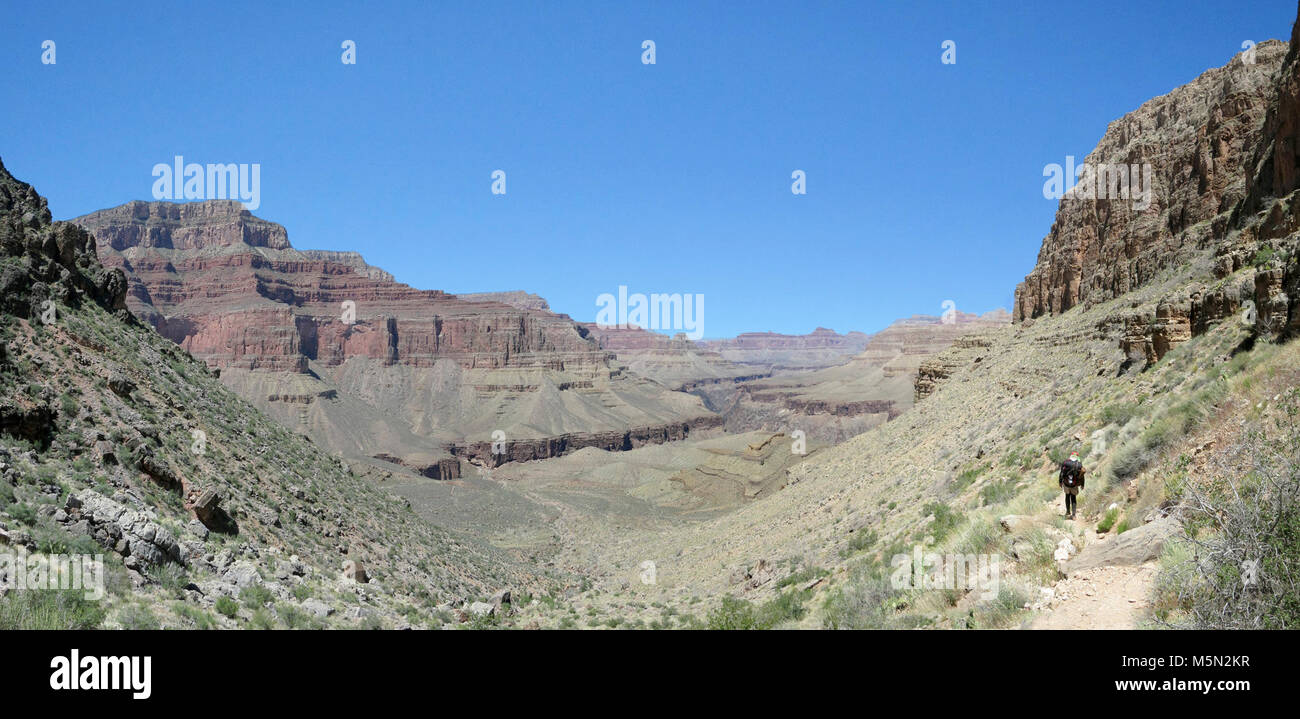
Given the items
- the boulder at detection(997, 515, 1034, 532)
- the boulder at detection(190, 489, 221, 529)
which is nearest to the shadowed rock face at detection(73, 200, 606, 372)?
the boulder at detection(190, 489, 221, 529)

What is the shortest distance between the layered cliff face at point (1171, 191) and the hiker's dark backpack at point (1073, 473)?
1246 cm

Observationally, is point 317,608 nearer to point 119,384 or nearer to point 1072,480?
point 119,384

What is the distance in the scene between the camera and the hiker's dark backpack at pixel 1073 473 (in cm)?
983

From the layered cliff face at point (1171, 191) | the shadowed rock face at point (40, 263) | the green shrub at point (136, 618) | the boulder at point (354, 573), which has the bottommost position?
Answer: the boulder at point (354, 573)

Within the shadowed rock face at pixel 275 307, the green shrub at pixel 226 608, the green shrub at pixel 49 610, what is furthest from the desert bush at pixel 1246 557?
the shadowed rock face at pixel 275 307

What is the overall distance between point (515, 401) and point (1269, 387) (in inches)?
5654

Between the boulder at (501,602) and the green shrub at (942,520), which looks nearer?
the green shrub at (942,520)

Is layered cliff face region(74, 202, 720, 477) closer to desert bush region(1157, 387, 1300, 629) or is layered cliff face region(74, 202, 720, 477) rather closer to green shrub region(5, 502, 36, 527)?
green shrub region(5, 502, 36, 527)

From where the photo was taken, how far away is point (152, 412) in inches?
767

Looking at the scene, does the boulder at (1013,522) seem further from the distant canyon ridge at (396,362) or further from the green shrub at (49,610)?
the distant canyon ridge at (396,362)

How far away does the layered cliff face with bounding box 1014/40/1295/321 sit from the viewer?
97.0 feet
